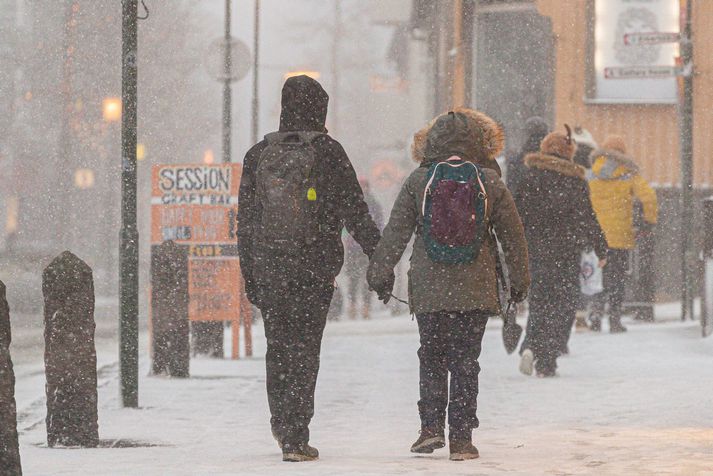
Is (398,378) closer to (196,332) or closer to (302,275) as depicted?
(196,332)

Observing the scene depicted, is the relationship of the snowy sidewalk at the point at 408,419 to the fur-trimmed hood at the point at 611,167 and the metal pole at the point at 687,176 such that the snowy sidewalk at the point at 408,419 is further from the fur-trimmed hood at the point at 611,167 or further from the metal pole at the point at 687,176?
the metal pole at the point at 687,176

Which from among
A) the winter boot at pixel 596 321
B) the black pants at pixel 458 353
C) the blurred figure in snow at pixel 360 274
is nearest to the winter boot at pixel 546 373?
the winter boot at pixel 596 321

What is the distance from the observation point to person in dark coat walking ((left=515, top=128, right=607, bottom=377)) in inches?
522

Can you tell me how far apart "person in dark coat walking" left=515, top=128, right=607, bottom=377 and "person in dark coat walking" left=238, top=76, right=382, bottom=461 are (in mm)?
5102

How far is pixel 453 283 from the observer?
8.16 m

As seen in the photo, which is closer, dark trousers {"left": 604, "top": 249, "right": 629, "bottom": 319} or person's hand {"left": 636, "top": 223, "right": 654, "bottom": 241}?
dark trousers {"left": 604, "top": 249, "right": 629, "bottom": 319}

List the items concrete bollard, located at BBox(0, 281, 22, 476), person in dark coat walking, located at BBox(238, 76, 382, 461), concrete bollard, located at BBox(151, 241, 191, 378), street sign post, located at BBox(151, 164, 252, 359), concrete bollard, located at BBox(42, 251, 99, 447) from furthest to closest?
street sign post, located at BBox(151, 164, 252, 359)
concrete bollard, located at BBox(151, 241, 191, 378)
concrete bollard, located at BBox(42, 251, 99, 447)
person in dark coat walking, located at BBox(238, 76, 382, 461)
concrete bollard, located at BBox(0, 281, 22, 476)

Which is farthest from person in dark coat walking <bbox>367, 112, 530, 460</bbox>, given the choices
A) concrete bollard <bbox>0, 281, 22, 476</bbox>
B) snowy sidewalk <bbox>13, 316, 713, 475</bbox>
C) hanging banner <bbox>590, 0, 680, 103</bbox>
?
hanging banner <bbox>590, 0, 680, 103</bbox>

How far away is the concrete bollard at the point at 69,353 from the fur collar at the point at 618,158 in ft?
28.9

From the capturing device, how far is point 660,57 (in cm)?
2323

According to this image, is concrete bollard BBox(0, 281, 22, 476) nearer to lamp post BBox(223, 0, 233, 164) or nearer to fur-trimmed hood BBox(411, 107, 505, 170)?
fur-trimmed hood BBox(411, 107, 505, 170)

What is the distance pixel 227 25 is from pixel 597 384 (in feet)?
29.0

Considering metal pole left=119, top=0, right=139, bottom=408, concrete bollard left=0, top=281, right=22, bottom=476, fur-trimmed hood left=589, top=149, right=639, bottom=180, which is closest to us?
concrete bollard left=0, top=281, right=22, bottom=476

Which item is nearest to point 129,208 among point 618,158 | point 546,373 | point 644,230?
point 546,373
